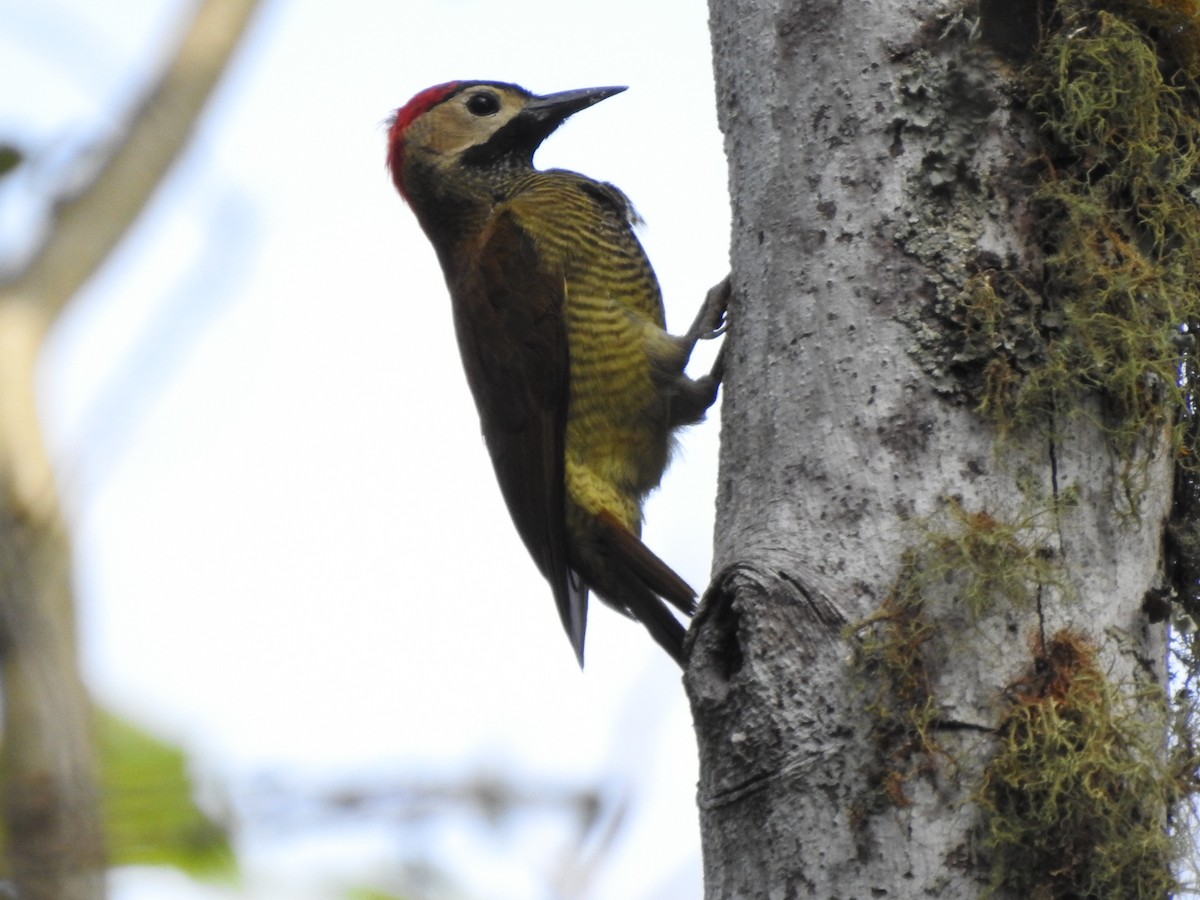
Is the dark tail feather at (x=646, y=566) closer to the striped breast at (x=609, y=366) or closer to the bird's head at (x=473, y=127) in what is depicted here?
the striped breast at (x=609, y=366)

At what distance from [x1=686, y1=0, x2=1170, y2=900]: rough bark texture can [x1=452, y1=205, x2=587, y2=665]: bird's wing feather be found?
1423 millimetres

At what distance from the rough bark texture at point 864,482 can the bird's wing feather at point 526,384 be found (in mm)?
1423

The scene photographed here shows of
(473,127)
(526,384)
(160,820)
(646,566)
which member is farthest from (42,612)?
(473,127)

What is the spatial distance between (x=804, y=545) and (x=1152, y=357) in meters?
0.65

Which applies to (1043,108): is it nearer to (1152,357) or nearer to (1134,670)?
(1152,357)

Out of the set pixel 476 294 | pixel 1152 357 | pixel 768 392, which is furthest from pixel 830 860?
pixel 476 294

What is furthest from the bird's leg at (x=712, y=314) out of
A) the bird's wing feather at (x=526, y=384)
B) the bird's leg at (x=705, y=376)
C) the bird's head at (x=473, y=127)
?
the bird's head at (x=473, y=127)

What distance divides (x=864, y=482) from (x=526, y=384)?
198 cm

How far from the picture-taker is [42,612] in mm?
2490

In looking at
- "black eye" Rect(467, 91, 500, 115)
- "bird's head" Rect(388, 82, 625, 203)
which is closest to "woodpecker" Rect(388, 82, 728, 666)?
"bird's head" Rect(388, 82, 625, 203)

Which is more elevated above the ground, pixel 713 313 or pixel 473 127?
pixel 473 127

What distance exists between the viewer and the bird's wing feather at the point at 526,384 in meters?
3.81

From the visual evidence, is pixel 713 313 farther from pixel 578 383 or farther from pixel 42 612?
pixel 42 612

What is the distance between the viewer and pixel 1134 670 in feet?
6.49
